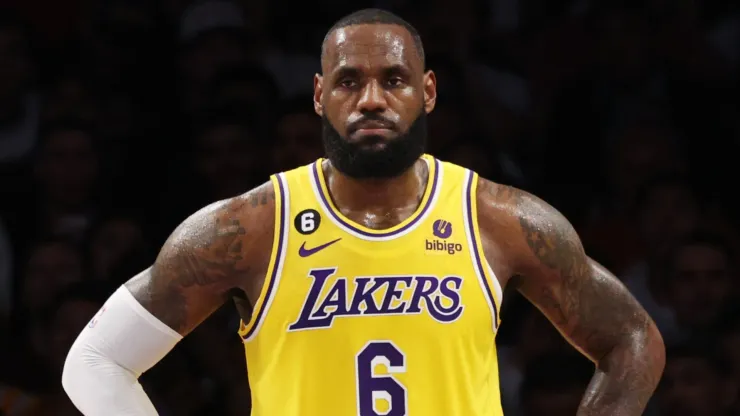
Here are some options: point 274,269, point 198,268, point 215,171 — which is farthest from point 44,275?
point 274,269

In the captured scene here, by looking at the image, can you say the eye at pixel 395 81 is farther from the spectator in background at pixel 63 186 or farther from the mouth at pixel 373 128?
the spectator in background at pixel 63 186

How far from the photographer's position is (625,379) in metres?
3.02

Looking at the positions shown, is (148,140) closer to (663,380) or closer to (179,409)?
(179,409)

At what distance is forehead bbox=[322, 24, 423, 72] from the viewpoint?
2.88 metres

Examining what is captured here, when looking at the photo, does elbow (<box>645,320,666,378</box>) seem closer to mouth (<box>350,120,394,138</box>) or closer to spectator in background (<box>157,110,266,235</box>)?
mouth (<box>350,120,394,138</box>)

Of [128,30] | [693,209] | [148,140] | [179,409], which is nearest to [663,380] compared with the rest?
[693,209]

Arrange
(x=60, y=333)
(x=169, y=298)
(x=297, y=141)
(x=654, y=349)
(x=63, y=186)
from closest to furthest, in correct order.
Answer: (x=169, y=298)
(x=654, y=349)
(x=60, y=333)
(x=297, y=141)
(x=63, y=186)

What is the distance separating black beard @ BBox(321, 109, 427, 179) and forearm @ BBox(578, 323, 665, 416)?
2.28 ft

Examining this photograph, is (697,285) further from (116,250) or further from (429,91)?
(116,250)

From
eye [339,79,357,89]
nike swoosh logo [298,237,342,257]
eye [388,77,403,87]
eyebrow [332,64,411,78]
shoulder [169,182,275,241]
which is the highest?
eyebrow [332,64,411,78]

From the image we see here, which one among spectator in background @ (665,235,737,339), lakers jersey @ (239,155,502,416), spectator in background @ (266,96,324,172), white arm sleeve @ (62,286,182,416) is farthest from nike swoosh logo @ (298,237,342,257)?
spectator in background @ (665,235,737,339)

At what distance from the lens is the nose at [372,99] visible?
9.32 feet

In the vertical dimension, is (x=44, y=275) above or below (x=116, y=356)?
above

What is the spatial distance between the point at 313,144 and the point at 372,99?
1872 mm
